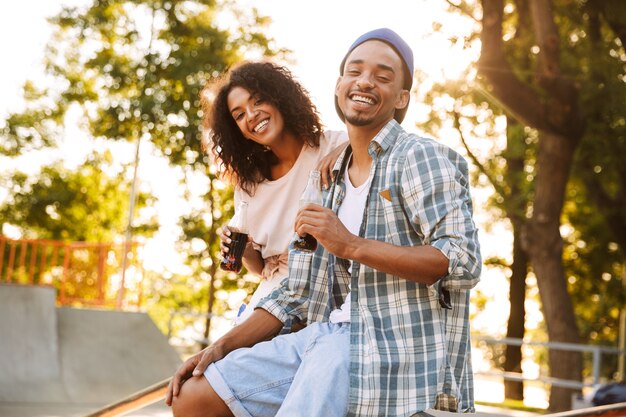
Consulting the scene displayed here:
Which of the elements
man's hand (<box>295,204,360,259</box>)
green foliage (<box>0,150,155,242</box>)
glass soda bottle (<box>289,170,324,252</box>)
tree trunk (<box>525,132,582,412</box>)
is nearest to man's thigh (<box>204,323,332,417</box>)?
glass soda bottle (<box>289,170,324,252</box>)

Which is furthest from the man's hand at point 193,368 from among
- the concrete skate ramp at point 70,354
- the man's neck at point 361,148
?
the concrete skate ramp at point 70,354

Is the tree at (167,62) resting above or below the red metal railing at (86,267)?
above

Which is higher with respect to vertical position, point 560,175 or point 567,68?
point 567,68

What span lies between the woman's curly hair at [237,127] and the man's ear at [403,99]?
0.94 metres

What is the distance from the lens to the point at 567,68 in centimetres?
1667

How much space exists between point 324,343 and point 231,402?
1.23ft

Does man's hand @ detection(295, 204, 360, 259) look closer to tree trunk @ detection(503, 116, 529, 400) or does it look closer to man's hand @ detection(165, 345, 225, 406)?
man's hand @ detection(165, 345, 225, 406)

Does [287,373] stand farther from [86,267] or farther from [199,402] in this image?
[86,267]

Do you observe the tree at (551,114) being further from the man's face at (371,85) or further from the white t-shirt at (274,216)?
the man's face at (371,85)

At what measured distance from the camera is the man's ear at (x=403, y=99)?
3.26 meters

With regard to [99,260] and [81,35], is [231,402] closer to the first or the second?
[99,260]

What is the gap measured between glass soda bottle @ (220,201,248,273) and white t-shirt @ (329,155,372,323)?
2.39 ft

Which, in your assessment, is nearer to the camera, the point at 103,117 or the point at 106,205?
the point at 103,117

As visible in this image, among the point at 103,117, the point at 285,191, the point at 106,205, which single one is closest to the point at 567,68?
the point at 103,117
